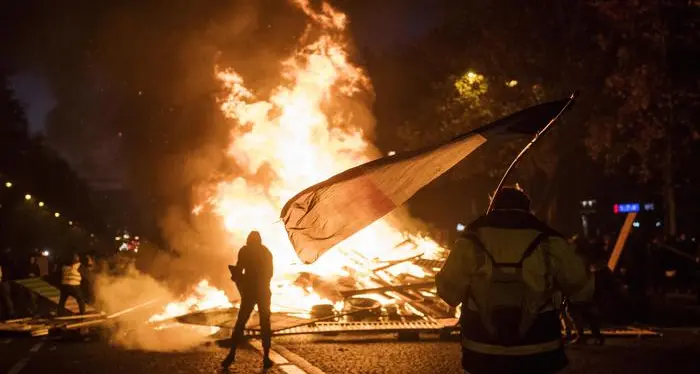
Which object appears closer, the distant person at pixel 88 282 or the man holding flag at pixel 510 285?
the man holding flag at pixel 510 285

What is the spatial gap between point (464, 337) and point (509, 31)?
2249 cm

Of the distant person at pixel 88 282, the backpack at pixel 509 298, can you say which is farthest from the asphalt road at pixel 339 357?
the distant person at pixel 88 282

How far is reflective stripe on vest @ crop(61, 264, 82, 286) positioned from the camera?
1585 centimetres

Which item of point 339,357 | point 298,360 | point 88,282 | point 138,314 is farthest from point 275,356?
point 88,282

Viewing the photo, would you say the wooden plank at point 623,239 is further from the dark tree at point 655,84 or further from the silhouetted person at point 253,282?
the dark tree at point 655,84

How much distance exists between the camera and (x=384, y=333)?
11.4 metres

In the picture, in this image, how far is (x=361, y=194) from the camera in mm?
5391

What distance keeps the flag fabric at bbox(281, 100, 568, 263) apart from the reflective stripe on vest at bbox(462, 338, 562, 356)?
1.45 m

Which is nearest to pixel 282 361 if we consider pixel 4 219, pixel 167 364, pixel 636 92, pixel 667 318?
pixel 167 364

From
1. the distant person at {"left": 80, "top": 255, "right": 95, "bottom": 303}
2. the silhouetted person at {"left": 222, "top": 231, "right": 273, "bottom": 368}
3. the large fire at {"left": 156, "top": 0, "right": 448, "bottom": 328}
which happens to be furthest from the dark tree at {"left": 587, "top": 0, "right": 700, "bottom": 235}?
the distant person at {"left": 80, "top": 255, "right": 95, "bottom": 303}

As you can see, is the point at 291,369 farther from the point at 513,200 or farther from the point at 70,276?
the point at 70,276

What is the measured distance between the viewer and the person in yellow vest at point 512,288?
160 inches

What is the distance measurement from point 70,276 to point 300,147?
6.22 metres

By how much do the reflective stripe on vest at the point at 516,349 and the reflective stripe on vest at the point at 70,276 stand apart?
1361 cm
